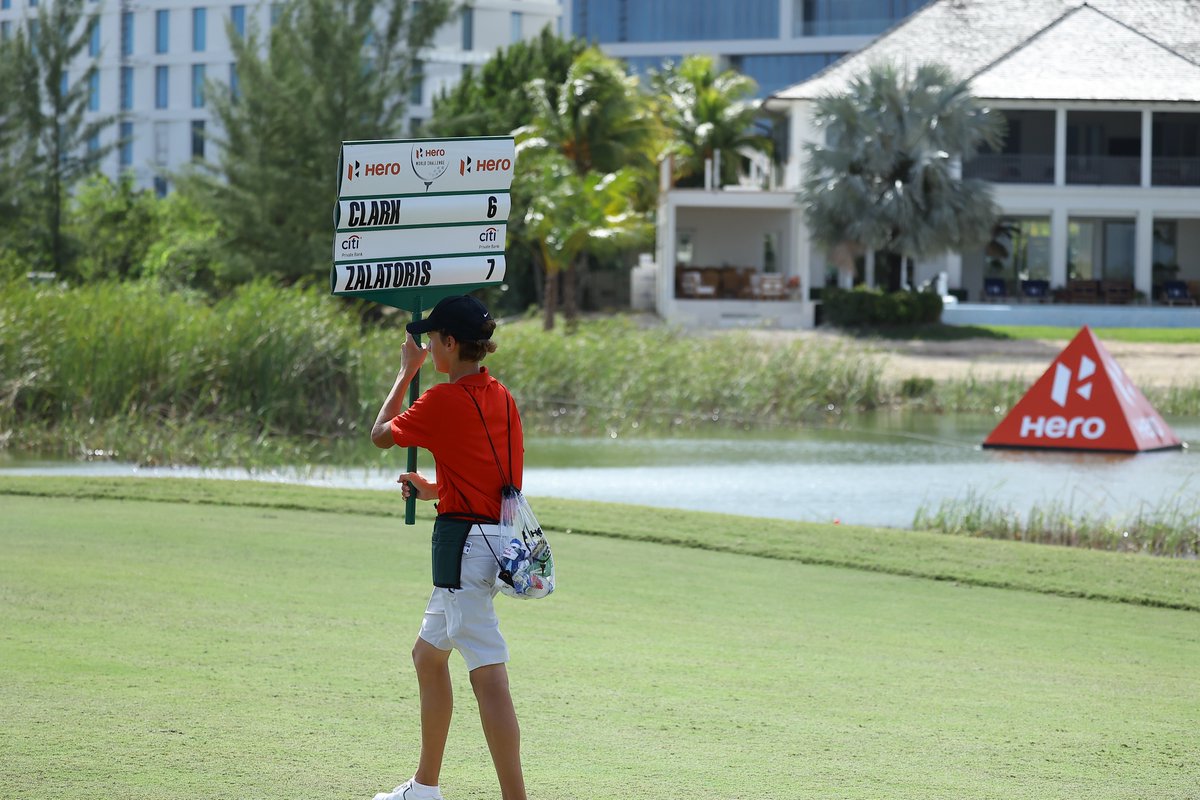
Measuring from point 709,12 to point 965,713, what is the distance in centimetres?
8385

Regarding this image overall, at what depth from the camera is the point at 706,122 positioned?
64.8 m

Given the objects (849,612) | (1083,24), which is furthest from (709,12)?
(849,612)

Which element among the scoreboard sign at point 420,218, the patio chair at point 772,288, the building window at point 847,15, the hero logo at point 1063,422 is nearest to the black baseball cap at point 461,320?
the scoreboard sign at point 420,218

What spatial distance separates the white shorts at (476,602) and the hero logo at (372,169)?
1510 mm

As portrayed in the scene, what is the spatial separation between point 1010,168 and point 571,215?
15.0 meters

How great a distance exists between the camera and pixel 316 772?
517 cm

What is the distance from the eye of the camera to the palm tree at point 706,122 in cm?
6412

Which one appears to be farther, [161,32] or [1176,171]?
[161,32]

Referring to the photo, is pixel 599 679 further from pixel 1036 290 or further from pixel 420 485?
pixel 1036 290

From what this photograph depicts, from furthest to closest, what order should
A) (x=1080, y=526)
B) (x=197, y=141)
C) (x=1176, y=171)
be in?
(x=197, y=141), (x=1176, y=171), (x=1080, y=526)

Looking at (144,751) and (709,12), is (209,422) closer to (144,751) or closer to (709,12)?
(144,751)

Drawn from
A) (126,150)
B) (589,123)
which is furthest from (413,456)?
(126,150)

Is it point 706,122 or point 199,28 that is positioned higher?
point 199,28

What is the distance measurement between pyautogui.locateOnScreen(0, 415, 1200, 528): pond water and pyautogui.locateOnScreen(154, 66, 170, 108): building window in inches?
2459
